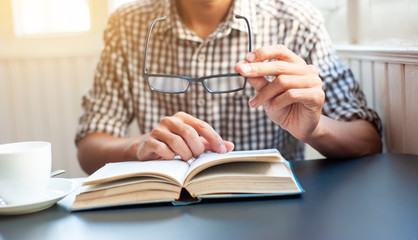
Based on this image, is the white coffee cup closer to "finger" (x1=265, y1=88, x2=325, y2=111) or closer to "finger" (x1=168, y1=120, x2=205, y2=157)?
"finger" (x1=168, y1=120, x2=205, y2=157)

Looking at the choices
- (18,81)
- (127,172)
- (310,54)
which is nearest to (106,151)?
(127,172)

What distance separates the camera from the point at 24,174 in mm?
742

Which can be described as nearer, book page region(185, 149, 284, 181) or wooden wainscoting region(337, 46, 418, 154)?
book page region(185, 149, 284, 181)

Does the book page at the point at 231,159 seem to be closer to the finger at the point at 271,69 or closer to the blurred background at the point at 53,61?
the finger at the point at 271,69

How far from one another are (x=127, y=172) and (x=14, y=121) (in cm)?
170

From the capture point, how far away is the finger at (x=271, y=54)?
2.90 ft

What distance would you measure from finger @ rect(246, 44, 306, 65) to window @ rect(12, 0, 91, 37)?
165cm

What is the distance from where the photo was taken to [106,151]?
1.28 metres

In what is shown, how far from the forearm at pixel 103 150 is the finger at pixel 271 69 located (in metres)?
0.39

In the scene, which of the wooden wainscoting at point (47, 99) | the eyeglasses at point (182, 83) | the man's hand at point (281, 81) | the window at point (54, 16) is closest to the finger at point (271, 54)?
the man's hand at point (281, 81)

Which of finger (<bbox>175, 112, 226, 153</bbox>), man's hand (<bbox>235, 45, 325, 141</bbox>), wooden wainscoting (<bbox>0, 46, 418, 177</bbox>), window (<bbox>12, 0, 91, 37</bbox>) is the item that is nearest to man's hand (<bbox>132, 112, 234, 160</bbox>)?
finger (<bbox>175, 112, 226, 153</bbox>)

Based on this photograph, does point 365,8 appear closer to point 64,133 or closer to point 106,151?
point 106,151

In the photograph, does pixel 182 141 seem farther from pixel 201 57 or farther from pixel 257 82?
pixel 201 57

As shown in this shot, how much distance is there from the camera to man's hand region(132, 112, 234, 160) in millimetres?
926
